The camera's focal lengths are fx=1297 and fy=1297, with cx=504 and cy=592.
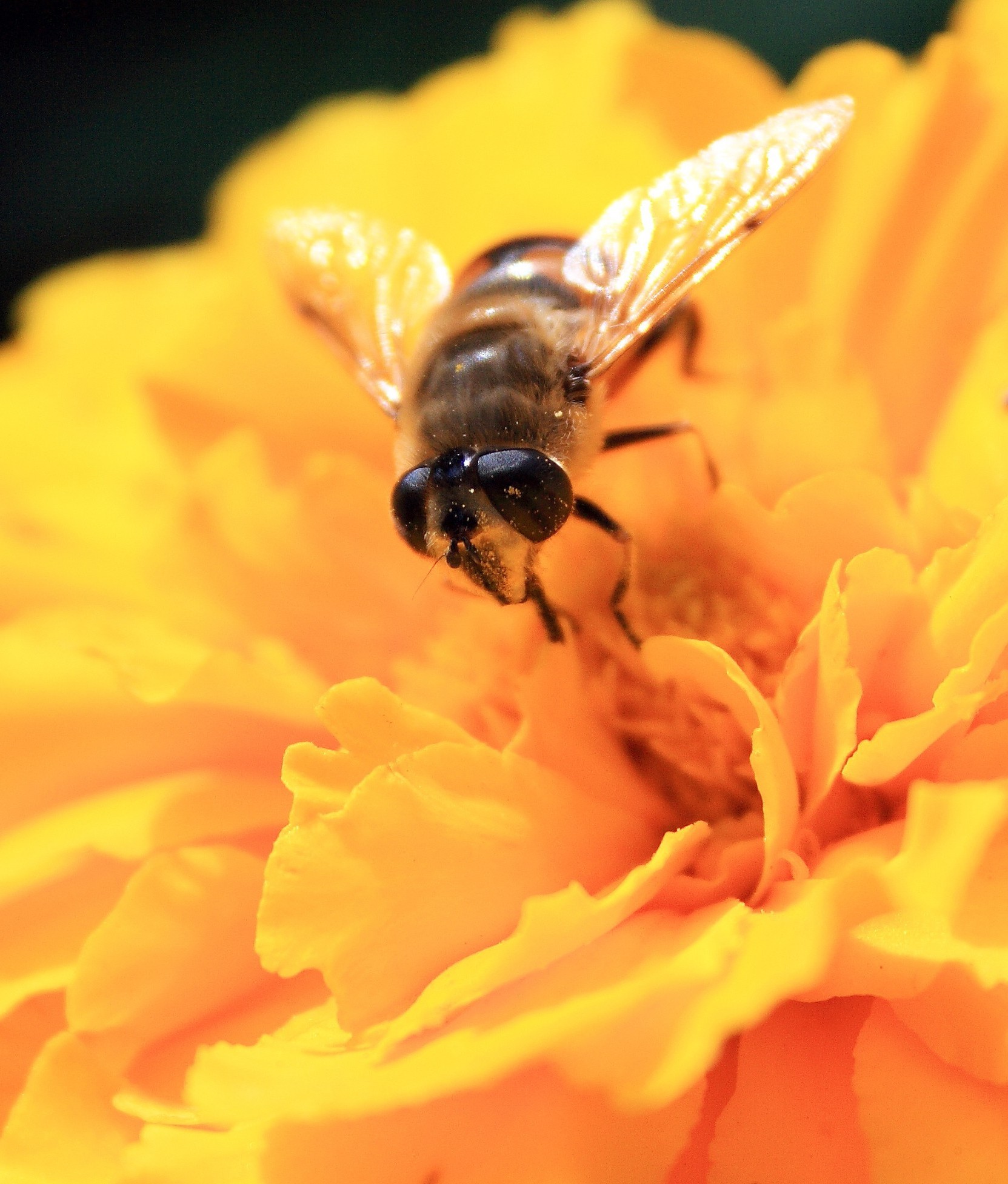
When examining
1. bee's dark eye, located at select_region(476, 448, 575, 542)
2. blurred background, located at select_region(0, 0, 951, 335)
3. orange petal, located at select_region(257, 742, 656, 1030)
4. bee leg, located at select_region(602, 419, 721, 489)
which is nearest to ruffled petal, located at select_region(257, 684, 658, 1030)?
orange petal, located at select_region(257, 742, 656, 1030)

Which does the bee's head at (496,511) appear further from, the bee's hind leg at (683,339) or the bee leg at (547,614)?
the bee's hind leg at (683,339)

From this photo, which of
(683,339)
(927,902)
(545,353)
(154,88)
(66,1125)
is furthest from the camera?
(154,88)

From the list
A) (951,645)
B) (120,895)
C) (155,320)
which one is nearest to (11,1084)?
(120,895)

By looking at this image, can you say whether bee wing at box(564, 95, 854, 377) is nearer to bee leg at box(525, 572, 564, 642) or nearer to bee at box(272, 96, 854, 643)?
bee at box(272, 96, 854, 643)

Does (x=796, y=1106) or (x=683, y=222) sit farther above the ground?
(x=683, y=222)

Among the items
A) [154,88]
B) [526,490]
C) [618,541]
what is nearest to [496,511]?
[526,490]

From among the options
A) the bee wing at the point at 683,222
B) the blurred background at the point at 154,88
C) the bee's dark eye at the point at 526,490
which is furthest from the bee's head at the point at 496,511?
the blurred background at the point at 154,88

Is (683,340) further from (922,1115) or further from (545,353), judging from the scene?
(922,1115)

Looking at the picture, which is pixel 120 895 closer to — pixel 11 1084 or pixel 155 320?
pixel 11 1084
